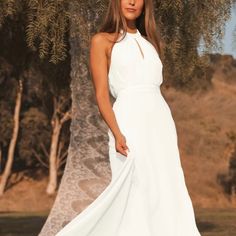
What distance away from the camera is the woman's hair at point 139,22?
5.43 meters

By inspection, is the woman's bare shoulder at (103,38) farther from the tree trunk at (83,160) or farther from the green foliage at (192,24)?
the tree trunk at (83,160)

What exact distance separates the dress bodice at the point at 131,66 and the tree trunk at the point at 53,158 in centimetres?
2912

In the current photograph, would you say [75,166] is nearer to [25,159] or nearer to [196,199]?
[196,199]

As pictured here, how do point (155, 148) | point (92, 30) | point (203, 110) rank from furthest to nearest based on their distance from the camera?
point (203, 110) < point (92, 30) < point (155, 148)

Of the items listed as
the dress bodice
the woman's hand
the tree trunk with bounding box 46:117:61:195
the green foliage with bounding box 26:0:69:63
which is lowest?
the tree trunk with bounding box 46:117:61:195

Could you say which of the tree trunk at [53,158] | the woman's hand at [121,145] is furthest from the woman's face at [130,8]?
the tree trunk at [53,158]

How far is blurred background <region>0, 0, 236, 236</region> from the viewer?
10.3 meters

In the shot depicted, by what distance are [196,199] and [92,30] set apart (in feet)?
78.5

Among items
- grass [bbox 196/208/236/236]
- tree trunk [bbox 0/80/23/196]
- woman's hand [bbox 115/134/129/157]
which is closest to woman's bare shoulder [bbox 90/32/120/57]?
woman's hand [bbox 115/134/129/157]

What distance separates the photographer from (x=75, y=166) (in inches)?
427

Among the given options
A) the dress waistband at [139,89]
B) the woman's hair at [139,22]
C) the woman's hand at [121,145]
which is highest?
the woman's hair at [139,22]

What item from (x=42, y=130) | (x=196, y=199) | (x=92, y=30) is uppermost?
(x=92, y=30)

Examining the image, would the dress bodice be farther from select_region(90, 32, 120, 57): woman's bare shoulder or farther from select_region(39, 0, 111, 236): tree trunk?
select_region(39, 0, 111, 236): tree trunk

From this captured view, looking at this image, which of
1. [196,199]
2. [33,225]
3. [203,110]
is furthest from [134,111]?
[203,110]
